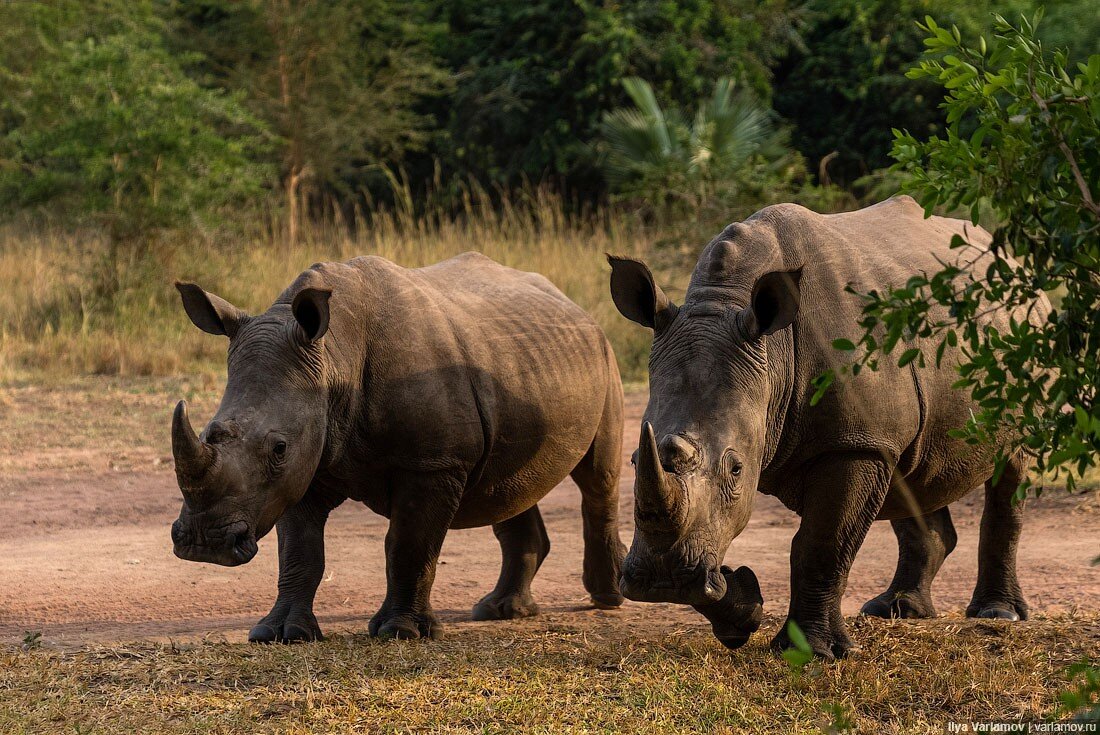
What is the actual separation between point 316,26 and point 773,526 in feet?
53.5

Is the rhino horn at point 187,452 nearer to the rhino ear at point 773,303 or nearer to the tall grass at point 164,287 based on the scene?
the rhino ear at point 773,303

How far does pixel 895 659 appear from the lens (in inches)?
204

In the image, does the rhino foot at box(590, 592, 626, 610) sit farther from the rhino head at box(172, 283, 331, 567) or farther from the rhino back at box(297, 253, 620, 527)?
the rhino head at box(172, 283, 331, 567)

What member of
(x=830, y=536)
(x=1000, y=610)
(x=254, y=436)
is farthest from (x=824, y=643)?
(x=254, y=436)

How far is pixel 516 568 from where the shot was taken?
6.59 meters

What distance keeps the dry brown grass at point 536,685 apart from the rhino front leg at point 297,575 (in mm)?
177

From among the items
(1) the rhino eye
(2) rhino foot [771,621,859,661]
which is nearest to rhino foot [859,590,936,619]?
(2) rhino foot [771,621,859,661]

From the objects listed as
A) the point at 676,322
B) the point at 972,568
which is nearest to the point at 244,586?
the point at 676,322

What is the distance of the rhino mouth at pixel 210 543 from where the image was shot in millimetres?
5055

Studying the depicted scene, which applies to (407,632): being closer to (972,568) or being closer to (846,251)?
(846,251)

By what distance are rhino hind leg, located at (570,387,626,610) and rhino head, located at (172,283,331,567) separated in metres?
1.71

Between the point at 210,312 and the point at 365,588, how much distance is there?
1.97m

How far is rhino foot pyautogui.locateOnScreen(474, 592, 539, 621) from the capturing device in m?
6.48

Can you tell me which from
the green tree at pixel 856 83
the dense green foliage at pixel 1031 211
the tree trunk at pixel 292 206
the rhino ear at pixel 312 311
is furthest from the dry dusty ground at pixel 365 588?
the green tree at pixel 856 83
